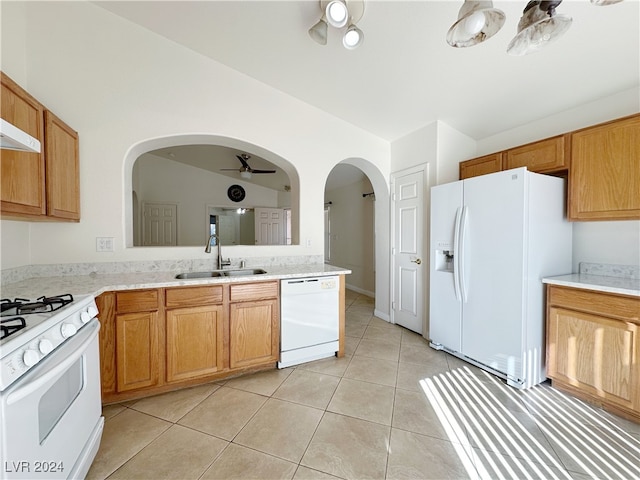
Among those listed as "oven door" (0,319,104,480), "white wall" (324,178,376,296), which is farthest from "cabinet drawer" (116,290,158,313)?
"white wall" (324,178,376,296)

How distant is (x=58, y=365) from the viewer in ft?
3.27

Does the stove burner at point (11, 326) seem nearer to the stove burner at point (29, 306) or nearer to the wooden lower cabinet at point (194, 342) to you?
the stove burner at point (29, 306)

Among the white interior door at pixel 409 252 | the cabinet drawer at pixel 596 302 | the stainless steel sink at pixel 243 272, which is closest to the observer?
the cabinet drawer at pixel 596 302

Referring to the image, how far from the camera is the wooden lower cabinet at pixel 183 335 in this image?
5.88 feet

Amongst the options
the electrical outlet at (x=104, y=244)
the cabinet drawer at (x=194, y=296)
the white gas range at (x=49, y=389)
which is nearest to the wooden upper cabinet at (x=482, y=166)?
the cabinet drawer at (x=194, y=296)

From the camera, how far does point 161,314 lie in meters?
1.89

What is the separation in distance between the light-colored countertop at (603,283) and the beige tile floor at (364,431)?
0.87 m

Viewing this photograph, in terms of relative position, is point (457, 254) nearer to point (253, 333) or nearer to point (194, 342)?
point (253, 333)

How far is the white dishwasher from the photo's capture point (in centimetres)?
232

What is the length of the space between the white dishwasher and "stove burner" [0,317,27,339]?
1.55 metres

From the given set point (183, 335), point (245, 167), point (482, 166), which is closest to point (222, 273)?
point (183, 335)

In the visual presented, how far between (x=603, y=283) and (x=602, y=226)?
0.69m

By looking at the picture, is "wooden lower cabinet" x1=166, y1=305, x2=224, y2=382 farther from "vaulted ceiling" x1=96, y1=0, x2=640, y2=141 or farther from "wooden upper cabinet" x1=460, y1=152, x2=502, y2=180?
"wooden upper cabinet" x1=460, y1=152, x2=502, y2=180

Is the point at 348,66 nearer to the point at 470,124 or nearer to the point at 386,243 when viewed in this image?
the point at 470,124
